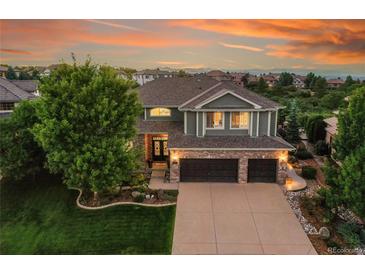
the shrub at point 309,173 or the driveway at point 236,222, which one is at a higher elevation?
the shrub at point 309,173

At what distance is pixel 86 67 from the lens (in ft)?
44.5

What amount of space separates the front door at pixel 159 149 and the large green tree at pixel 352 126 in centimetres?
1142

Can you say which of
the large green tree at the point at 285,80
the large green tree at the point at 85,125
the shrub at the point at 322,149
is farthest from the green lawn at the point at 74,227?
the large green tree at the point at 285,80

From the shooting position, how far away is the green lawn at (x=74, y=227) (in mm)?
11125

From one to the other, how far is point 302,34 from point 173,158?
1242 cm

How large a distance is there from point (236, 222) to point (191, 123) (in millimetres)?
7921

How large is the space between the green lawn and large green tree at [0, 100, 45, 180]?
1.62 meters

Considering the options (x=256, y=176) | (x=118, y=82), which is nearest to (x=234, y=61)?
(x=256, y=176)

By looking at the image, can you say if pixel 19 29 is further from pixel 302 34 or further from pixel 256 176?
pixel 302 34

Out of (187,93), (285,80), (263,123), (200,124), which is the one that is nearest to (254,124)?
(263,123)

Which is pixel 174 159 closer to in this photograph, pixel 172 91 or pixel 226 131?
pixel 226 131

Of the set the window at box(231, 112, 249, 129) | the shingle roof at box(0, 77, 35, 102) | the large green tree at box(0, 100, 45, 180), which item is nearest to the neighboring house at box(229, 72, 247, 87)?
the shingle roof at box(0, 77, 35, 102)

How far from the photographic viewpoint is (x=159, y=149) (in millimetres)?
20078

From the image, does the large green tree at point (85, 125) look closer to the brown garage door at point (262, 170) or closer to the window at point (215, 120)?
the window at point (215, 120)
